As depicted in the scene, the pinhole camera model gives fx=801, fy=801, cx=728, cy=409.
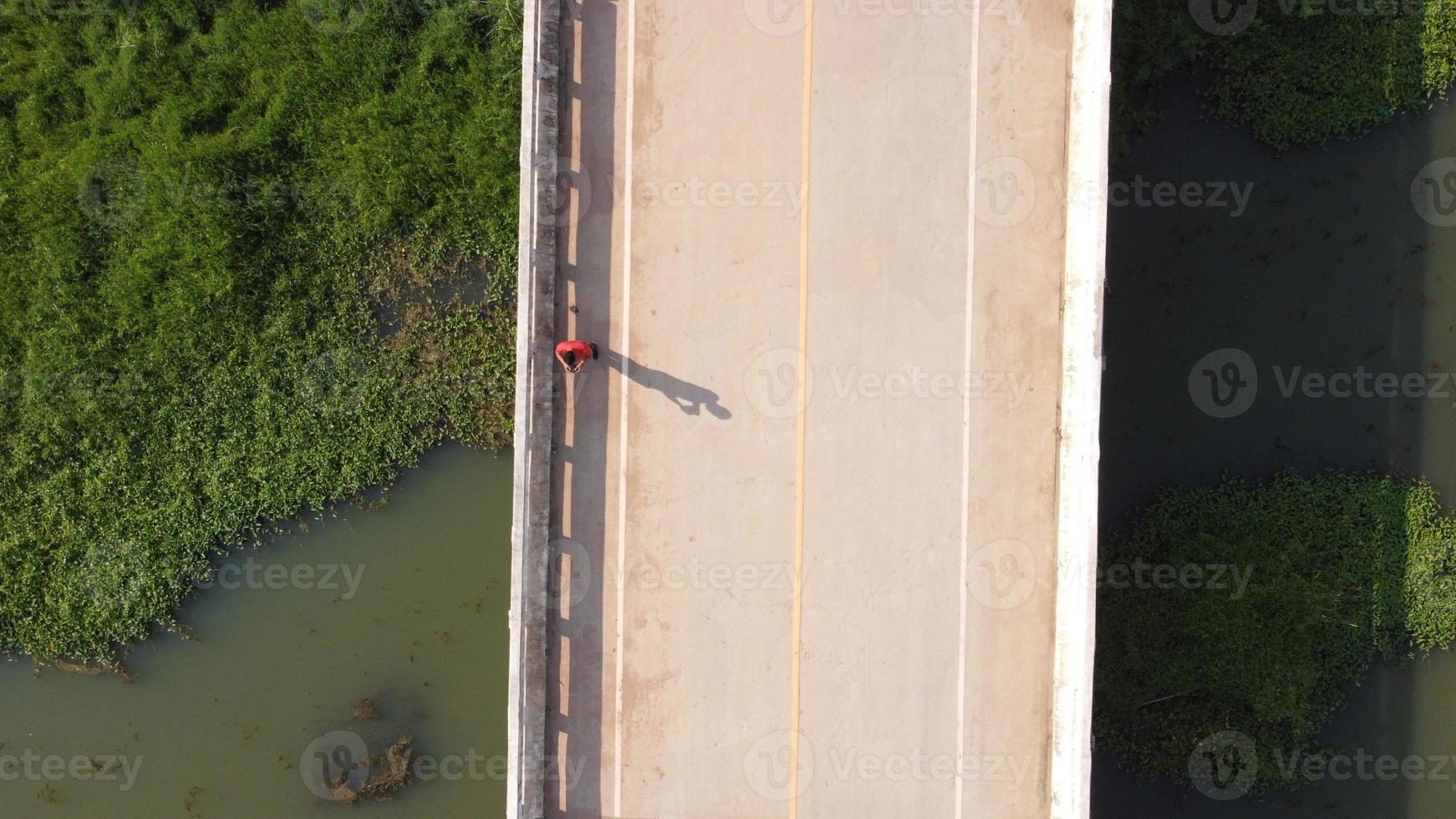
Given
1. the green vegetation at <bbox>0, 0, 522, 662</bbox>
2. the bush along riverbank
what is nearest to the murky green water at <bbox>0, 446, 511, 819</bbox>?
the green vegetation at <bbox>0, 0, 522, 662</bbox>

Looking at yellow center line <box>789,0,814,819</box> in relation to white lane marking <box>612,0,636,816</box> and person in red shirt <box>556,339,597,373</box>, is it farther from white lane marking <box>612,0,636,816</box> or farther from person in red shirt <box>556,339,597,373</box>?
person in red shirt <box>556,339,597,373</box>

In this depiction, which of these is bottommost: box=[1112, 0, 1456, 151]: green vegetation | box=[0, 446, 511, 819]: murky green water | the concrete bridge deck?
box=[0, 446, 511, 819]: murky green water

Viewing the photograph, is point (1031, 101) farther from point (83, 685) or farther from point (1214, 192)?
point (83, 685)

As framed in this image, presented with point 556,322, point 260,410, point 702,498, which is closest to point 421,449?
point 260,410

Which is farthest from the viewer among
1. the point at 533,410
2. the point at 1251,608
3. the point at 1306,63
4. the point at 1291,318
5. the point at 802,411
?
the point at 1291,318

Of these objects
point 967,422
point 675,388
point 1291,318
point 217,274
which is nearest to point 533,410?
point 675,388

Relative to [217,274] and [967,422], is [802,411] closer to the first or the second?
[967,422]
